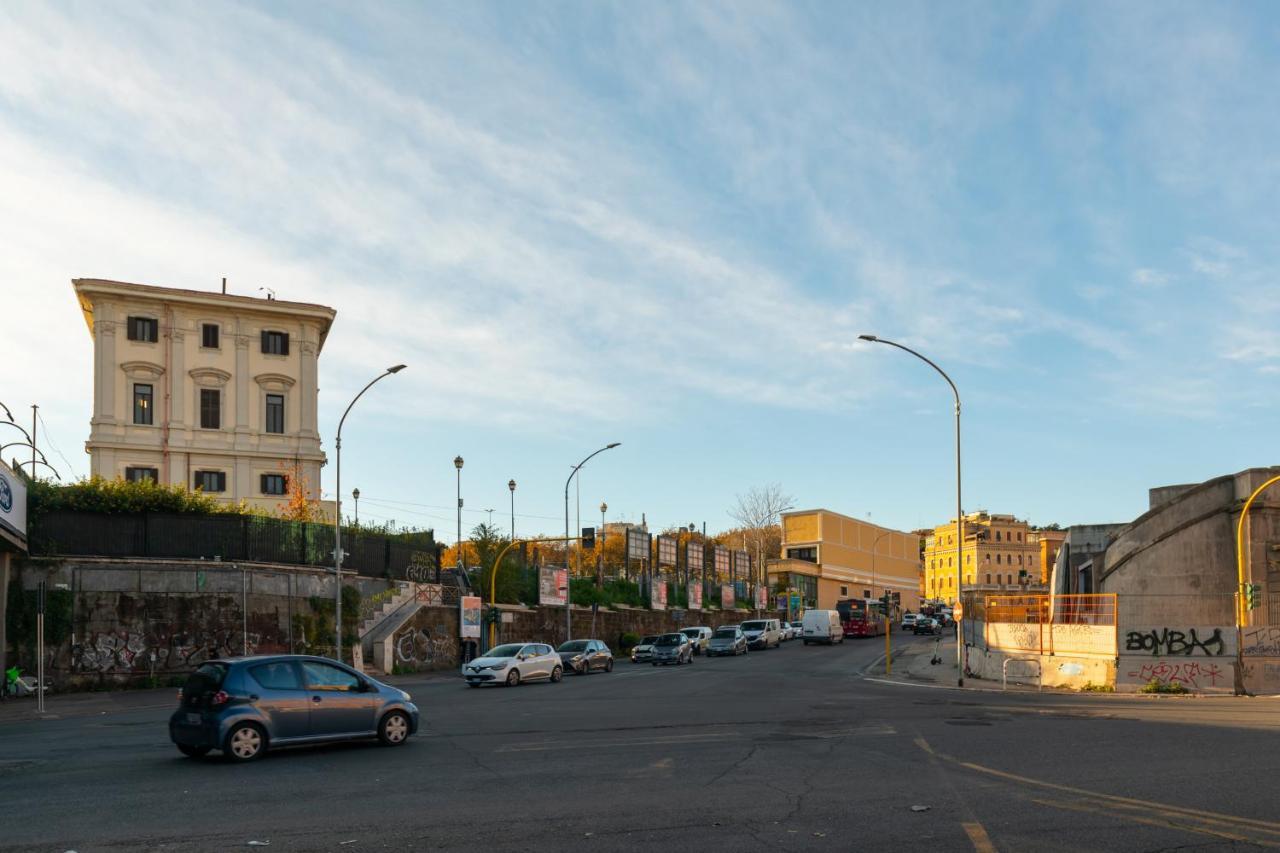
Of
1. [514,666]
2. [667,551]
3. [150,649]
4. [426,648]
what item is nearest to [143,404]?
[426,648]

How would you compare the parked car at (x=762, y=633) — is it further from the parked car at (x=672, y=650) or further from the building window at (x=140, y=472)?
the building window at (x=140, y=472)

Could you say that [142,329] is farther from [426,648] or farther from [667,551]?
[667,551]

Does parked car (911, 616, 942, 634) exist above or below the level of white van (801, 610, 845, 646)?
below

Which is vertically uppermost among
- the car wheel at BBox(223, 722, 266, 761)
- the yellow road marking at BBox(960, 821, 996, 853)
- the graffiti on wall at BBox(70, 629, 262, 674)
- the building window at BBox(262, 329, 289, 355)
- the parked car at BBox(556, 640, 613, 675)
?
the building window at BBox(262, 329, 289, 355)

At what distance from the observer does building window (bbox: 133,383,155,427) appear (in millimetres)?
58938

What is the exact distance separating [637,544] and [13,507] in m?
47.4

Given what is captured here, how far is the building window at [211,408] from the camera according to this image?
60.6 meters

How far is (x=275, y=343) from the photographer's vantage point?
209 feet

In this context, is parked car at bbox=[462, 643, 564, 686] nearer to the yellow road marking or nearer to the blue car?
the blue car

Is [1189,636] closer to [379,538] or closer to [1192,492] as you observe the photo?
[1192,492]

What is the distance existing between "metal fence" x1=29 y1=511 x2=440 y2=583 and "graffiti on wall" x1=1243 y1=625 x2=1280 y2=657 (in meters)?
31.2

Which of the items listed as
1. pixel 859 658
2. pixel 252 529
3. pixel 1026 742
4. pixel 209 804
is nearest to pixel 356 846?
pixel 209 804

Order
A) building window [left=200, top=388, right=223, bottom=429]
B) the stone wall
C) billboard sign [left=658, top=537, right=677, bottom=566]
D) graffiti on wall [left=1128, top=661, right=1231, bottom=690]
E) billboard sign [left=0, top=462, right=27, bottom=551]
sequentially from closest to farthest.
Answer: billboard sign [left=0, top=462, right=27, bottom=551] → graffiti on wall [left=1128, top=661, right=1231, bottom=690] → the stone wall → building window [left=200, top=388, right=223, bottom=429] → billboard sign [left=658, top=537, right=677, bottom=566]

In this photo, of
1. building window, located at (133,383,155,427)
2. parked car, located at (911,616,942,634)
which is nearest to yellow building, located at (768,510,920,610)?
parked car, located at (911,616,942,634)
